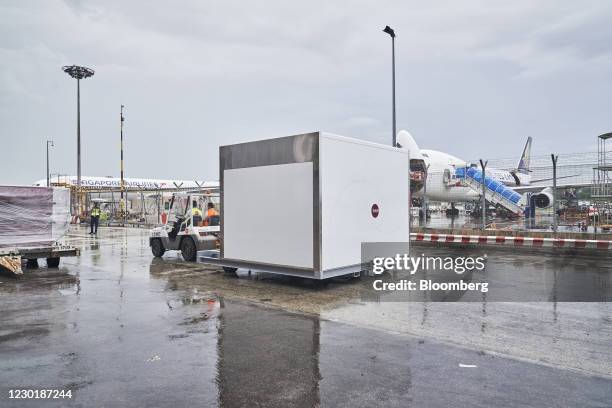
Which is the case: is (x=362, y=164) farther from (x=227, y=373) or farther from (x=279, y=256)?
(x=227, y=373)

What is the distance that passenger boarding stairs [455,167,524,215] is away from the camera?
27.7m

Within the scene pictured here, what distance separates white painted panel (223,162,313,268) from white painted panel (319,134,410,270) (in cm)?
40

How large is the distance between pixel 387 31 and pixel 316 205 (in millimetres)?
12390

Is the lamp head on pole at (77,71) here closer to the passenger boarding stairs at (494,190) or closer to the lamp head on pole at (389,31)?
the lamp head on pole at (389,31)

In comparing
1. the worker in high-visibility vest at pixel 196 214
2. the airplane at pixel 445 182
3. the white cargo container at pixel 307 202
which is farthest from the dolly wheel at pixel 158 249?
the airplane at pixel 445 182

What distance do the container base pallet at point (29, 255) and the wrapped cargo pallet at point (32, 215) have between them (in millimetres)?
283

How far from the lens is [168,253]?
675 inches

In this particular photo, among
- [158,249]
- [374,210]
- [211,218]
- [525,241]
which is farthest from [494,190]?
[158,249]

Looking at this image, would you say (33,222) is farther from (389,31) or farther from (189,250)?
(389,31)

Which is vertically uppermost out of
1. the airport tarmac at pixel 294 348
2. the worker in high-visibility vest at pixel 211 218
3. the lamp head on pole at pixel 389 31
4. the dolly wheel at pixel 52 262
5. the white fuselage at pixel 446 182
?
the lamp head on pole at pixel 389 31

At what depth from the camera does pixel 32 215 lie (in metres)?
12.9

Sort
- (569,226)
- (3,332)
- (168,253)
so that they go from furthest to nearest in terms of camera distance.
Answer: (569,226) < (168,253) < (3,332)

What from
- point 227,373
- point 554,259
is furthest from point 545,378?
point 554,259

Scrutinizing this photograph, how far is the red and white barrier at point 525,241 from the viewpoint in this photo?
45.4ft
